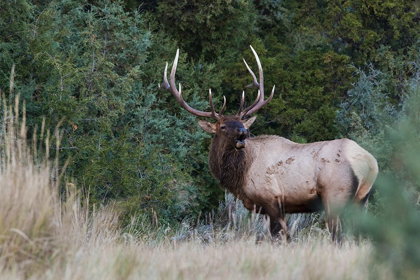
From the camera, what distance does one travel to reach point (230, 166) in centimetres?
966

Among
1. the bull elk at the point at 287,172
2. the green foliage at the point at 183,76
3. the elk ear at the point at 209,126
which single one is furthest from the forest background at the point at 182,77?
the bull elk at the point at 287,172

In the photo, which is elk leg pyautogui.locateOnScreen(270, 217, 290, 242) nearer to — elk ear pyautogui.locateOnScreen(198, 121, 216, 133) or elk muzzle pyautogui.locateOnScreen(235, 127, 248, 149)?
elk muzzle pyautogui.locateOnScreen(235, 127, 248, 149)

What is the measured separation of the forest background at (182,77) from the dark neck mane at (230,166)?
Answer: 5.96 feet

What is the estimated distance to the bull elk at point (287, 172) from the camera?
869cm

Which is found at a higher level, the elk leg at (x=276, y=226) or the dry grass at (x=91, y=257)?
the dry grass at (x=91, y=257)

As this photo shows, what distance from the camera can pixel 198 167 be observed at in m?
15.4

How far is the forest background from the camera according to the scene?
12.3 m

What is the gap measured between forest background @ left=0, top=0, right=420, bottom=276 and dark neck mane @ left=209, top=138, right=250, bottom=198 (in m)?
1.82

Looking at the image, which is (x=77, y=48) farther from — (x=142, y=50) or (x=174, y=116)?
(x=174, y=116)

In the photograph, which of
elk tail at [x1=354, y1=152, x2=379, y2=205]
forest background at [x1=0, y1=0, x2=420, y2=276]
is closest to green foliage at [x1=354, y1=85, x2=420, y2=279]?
elk tail at [x1=354, y1=152, x2=379, y2=205]

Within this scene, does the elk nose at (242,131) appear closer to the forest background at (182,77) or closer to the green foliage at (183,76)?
the forest background at (182,77)

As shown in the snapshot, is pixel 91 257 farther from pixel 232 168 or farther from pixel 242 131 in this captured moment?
pixel 232 168

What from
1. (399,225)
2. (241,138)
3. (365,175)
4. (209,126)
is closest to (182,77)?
(209,126)

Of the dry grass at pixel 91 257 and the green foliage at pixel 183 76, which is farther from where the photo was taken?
the green foliage at pixel 183 76
